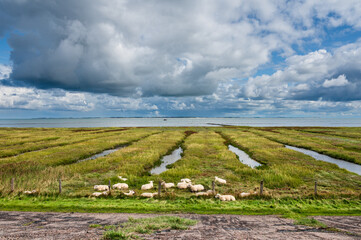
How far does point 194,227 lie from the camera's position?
1472cm

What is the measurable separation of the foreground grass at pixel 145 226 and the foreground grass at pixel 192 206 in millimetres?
2342

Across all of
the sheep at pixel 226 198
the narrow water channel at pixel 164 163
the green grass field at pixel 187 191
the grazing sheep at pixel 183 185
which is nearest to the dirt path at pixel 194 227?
the green grass field at pixel 187 191

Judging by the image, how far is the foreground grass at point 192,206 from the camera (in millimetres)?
17703

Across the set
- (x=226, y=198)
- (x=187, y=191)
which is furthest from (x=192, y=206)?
(x=187, y=191)

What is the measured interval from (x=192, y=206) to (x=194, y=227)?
4085mm

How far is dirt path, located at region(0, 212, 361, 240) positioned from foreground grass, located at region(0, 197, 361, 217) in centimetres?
110

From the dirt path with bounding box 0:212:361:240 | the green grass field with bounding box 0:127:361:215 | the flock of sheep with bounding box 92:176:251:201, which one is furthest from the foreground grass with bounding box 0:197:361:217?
the dirt path with bounding box 0:212:361:240

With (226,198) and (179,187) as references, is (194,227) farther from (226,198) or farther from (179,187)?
(179,187)

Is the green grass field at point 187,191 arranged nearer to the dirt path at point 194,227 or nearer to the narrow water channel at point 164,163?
the narrow water channel at point 164,163

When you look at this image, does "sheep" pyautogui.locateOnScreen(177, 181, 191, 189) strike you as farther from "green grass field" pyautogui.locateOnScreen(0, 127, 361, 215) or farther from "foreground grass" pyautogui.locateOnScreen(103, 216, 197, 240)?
"foreground grass" pyautogui.locateOnScreen(103, 216, 197, 240)

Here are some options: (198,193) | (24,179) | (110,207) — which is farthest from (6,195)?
(198,193)

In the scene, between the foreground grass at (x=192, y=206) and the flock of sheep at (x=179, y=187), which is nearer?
the foreground grass at (x=192, y=206)

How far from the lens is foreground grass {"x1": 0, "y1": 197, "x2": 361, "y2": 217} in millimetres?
17703

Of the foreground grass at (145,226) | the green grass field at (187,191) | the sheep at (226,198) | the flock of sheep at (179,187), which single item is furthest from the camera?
the flock of sheep at (179,187)
